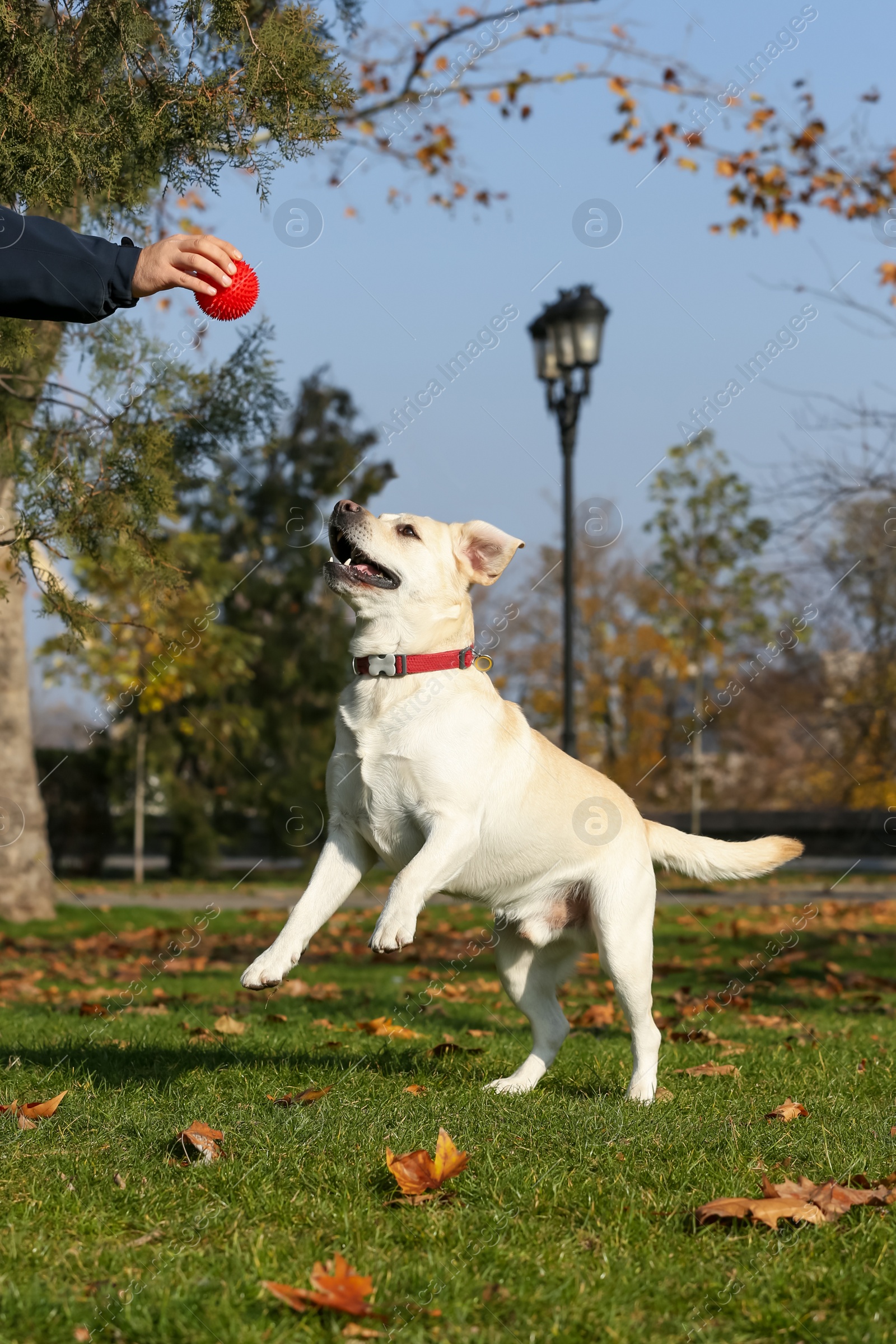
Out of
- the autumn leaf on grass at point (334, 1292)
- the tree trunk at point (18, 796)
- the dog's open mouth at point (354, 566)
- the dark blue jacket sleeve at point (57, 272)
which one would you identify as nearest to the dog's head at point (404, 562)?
the dog's open mouth at point (354, 566)

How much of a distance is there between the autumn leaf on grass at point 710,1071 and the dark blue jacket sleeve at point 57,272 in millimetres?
3657

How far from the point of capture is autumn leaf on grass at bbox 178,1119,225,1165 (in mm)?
3049

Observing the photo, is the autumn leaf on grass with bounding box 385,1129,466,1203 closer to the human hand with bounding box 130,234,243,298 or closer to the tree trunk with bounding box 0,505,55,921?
the human hand with bounding box 130,234,243,298

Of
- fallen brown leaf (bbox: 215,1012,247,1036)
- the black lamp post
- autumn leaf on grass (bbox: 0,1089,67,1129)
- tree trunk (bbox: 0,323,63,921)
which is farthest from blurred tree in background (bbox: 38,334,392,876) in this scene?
autumn leaf on grass (bbox: 0,1089,67,1129)

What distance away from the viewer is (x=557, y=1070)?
4703 millimetres

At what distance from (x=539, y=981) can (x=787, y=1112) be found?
111 cm

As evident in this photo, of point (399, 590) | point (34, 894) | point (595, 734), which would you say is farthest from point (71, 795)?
point (399, 590)

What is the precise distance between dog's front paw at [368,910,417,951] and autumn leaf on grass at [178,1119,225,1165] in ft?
2.26

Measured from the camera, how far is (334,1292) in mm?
2209

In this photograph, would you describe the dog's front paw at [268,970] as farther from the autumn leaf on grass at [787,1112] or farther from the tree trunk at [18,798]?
the tree trunk at [18,798]

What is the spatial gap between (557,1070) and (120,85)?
4.39m

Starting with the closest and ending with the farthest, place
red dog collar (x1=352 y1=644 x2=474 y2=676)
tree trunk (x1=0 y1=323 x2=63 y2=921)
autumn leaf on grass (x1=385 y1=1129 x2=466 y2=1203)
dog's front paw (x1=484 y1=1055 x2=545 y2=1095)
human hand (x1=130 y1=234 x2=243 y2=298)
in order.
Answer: autumn leaf on grass (x1=385 y1=1129 x2=466 y2=1203), human hand (x1=130 y1=234 x2=243 y2=298), red dog collar (x1=352 y1=644 x2=474 y2=676), dog's front paw (x1=484 y1=1055 x2=545 y2=1095), tree trunk (x1=0 y1=323 x2=63 y2=921)

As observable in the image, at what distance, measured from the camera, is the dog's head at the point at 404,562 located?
4.08m

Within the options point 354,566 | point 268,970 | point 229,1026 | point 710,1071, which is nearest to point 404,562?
point 354,566
